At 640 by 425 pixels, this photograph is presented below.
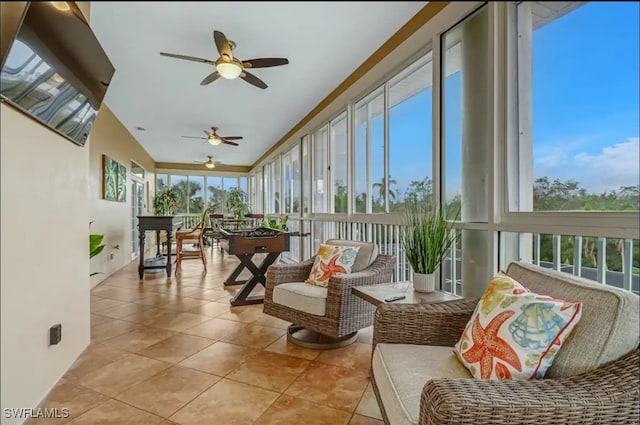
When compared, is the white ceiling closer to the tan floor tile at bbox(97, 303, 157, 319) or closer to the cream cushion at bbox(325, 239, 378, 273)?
the cream cushion at bbox(325, 239, 378, 273)

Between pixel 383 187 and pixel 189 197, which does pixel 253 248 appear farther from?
pixel 189 197

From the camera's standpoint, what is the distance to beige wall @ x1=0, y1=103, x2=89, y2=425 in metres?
1.41

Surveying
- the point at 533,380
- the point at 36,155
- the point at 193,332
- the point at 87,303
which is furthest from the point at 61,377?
the point at 533,380

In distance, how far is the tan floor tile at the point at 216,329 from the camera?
2664 mm

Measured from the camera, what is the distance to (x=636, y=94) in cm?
121

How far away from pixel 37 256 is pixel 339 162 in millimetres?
3376

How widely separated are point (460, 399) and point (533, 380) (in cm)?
30

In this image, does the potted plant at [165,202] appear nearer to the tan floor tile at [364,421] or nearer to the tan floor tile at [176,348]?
the tan floor tile at [176,348]

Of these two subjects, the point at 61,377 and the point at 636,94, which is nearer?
the point at 636,94

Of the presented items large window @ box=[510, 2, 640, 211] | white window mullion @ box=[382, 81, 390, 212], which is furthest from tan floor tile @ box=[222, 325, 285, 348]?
large window @ box=[510, 2, 640, 211]

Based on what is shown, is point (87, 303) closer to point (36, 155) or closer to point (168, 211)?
point (36, 155)

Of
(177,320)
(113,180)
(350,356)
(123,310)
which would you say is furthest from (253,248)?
(113,180)

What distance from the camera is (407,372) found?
1.24 metres

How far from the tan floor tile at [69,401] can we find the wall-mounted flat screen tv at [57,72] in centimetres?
146
